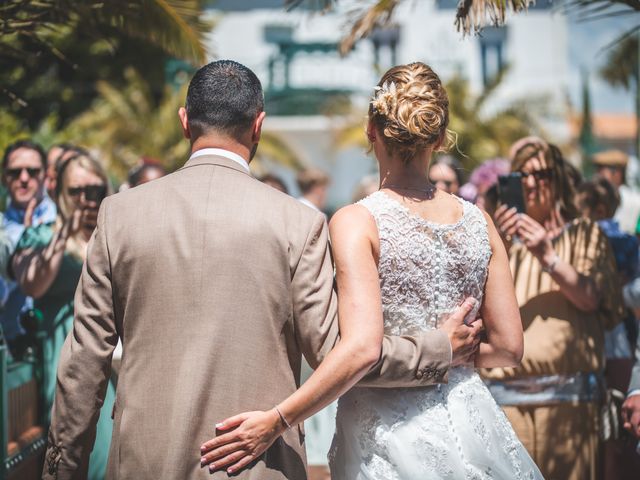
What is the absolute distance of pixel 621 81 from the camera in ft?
82.3

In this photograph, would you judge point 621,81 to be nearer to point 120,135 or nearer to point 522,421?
point 120,135

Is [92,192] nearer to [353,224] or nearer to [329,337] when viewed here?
[353,224]

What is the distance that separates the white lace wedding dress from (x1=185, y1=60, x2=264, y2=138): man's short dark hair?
561 millimetres

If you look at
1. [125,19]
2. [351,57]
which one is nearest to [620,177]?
[125,19]

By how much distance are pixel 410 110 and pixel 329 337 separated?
0.87 m

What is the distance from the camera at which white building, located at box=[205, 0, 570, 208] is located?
86.9 feet

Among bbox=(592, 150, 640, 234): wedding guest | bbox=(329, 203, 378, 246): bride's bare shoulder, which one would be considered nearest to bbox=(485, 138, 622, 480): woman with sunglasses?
bbox=(329, 203, 378, 246): bride's bare shoulder

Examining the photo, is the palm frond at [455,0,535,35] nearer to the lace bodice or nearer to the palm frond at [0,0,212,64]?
the lace bodice

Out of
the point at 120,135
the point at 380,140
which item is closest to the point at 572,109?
the point at 120,135

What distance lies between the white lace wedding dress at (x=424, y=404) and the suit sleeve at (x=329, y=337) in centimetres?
12

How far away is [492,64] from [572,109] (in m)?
3.65

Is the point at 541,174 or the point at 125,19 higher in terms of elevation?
the point at 125,19

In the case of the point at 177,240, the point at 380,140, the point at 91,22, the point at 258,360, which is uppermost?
the point at 91,22

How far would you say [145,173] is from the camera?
21.5 ft
